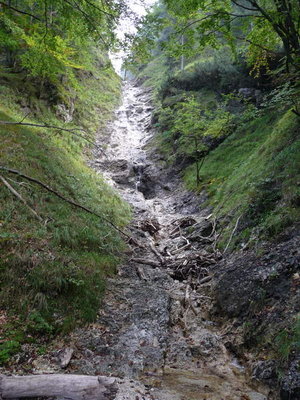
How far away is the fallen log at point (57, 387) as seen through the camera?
3.30 m

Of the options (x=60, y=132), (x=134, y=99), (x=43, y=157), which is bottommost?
(x=43, y=157)

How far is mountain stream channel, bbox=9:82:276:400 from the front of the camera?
4.13 meters

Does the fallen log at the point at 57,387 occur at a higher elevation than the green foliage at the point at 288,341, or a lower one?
lower

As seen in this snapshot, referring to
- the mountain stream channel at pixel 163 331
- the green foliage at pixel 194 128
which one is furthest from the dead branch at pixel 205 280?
the green foliage at pixel 194 128

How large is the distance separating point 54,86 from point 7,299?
1585 cm

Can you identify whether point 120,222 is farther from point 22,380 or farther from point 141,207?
point 22,380

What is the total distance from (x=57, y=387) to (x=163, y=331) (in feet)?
8.48

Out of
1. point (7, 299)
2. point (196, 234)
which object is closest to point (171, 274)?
point (196, 234)

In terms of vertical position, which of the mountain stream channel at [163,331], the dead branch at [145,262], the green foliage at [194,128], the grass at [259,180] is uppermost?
the green foliage at [194,128]

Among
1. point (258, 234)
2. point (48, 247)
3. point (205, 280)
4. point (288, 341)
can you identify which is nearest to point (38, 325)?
point (48, 247)

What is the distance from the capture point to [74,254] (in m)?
6.55

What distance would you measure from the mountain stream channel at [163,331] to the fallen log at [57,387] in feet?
1.08

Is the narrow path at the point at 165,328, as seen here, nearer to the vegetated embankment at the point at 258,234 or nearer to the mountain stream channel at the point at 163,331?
the mountain stream channel at the point at 163,331

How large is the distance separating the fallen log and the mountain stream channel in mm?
330
